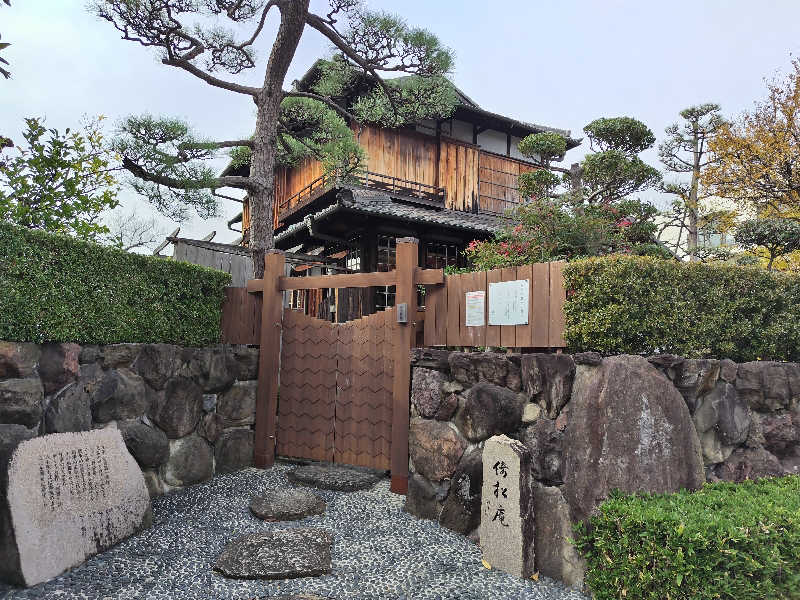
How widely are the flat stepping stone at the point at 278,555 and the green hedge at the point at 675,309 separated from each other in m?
2.97

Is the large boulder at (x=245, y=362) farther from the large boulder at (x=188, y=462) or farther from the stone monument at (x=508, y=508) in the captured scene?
the stone monument at (x=508, y=508)

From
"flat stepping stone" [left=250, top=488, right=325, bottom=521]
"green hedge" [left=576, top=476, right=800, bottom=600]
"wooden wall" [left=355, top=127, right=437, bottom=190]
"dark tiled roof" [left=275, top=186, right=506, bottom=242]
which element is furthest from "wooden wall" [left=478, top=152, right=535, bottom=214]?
"green hedge" [left=576, top=476, right=800, bottom=600]

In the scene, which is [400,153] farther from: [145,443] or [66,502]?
[66,502]

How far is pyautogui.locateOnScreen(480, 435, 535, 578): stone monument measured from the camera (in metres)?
4.13

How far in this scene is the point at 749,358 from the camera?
16.9 feet

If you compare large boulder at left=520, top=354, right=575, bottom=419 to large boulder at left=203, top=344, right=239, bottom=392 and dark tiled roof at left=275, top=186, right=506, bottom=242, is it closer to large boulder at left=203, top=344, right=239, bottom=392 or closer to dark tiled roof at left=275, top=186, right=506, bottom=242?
large boulder at left=203, top=344, right=239, bottom=392

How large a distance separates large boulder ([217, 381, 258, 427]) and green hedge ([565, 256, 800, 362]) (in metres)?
4.55

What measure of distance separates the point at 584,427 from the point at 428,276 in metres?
2.54

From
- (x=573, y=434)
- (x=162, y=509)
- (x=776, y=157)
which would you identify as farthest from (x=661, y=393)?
(x=776, y=157)

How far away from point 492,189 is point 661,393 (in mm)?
12724

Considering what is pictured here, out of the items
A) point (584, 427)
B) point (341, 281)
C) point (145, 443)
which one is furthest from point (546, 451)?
point (145, 443)

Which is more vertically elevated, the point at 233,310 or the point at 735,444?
the point at 233,310

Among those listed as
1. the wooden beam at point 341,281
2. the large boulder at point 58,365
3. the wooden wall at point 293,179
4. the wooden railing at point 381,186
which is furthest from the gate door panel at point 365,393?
the wooden wall at point 293,179

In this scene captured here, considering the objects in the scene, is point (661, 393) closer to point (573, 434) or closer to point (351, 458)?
point (573, 434)
